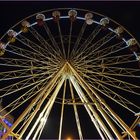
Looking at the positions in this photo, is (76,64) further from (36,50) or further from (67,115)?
(67,115)

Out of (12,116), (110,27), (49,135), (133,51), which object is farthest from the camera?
(12,116)

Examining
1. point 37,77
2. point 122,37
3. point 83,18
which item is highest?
point 83,18

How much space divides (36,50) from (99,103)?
4.23 metres

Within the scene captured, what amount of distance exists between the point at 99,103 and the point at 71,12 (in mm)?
5886

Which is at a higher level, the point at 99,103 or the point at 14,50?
the point at 14,50

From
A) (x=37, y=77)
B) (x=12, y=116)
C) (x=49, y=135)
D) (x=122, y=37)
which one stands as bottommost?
(x=49, y=135)

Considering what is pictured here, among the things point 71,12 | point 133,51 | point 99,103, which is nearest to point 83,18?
point 71,12

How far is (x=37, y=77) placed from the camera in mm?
12742

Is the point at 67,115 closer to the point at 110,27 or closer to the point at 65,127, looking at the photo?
Result: the point at 65,127

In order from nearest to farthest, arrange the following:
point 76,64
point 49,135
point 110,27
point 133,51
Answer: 1. point 76,64
2. point 133,51
3. point 110,27
4. point 49,135

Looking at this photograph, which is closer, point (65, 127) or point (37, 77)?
point (37, 77)

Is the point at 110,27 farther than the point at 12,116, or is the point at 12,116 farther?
the point at 12,116

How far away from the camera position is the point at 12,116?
26281 millimetres

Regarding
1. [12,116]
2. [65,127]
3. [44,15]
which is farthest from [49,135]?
[44,15]
